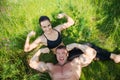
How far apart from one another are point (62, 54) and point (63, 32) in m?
1.01

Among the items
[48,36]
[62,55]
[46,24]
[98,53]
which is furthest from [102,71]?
[46,24]

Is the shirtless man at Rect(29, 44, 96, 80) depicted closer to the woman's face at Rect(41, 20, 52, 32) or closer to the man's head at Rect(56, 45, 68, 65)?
the man's head at Rect(56, 45, 68, 65)

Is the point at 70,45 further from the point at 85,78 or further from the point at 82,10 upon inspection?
the point at 82,10

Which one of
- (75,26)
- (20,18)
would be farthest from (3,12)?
(75,26)

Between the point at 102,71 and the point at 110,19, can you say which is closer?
the point at 102,71

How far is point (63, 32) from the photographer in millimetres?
6559

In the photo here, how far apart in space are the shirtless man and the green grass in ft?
Result: 0.70

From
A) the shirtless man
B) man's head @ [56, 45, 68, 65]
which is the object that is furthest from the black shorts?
man's head @ [56, 45, 68, 65]

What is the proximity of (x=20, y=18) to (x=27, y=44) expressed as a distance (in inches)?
37.7

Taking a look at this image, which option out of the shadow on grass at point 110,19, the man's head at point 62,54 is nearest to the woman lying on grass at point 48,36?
the man's head at point 62,54

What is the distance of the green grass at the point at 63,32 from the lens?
5918 mm

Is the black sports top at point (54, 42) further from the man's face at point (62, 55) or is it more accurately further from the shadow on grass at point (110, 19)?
the shadow on grass at point (110, 19)

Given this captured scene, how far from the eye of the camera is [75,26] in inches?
257

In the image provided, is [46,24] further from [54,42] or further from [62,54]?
[62,54]
